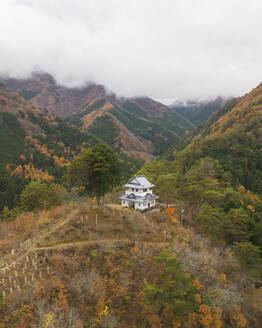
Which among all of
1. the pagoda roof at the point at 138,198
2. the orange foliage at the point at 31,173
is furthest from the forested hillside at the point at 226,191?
the orange foliage at the point at 31,173

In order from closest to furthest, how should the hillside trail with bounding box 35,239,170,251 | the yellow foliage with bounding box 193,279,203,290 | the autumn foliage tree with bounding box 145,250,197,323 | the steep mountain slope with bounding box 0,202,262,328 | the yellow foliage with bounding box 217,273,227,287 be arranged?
the autumn foliage tree with bounding box 145,250,197,323 < the steep mountain slope with bounding box 0,202,262,328 < the yellow foliage with bounding box 193,279,203,290 < the hillside trail with bounding box 35,239,170,251 < the yellow foliage with bounding box 217,273,227,287

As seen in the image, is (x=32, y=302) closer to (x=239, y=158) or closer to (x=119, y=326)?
(x=119, y=326)

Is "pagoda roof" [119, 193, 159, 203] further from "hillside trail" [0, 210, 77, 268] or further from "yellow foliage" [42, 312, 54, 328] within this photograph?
"yellow foliage" [42, 312, 54, 328]

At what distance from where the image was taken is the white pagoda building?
37.6 metres

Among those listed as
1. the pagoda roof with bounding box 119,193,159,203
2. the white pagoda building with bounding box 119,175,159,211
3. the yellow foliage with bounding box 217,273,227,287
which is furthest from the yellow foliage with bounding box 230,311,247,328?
the pagoda roof with bounding box 119,193,159,203

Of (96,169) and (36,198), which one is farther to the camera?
(36,198)

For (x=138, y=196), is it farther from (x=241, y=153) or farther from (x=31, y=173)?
(x=31, y=173)

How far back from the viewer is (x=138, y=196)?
38875mm

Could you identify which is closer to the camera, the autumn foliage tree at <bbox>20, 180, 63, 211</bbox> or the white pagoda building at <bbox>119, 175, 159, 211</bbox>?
the white pagoda building at <bbox>119, 175, 159, 211</bbox>

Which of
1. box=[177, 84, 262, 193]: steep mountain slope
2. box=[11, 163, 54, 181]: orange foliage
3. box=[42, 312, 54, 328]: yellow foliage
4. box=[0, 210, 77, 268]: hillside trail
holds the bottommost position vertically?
box=[42, 312, 54, 328]: yellow foliage

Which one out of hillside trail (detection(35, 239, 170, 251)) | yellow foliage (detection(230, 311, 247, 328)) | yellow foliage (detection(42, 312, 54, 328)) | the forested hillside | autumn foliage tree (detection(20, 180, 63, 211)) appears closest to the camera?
yellow foliage (detection(42, 312, 54, 328))

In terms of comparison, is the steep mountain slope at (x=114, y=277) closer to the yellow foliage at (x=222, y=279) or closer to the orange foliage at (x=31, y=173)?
the yellow foliage at (x=222, y=279)

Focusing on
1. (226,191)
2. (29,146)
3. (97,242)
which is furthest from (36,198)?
(29,146)

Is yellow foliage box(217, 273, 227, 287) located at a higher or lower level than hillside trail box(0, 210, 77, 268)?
lower
